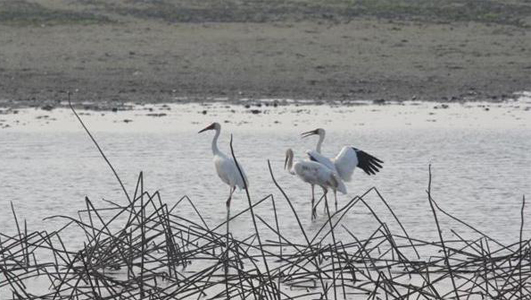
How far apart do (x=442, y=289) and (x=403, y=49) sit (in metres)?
14.0

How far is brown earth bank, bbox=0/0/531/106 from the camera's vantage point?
58.7ft

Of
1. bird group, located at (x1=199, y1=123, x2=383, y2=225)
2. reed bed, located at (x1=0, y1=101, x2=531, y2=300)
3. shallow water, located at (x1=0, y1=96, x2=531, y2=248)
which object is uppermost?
reed bed, located at (x1=0, y1=101, x2=531, y2=300)

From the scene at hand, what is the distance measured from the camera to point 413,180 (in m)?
11.2

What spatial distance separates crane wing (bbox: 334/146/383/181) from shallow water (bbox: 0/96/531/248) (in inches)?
8.0

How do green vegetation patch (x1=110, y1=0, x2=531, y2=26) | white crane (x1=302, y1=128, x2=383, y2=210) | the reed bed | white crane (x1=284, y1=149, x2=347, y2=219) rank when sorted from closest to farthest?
the reed bed, white crane (x1=284, y1=149, x2=347, y2=219), white crane (x1=302, y1=128, x2=383, y2=210), green vegetation patch (x1=110, y1=0, x2=531, y2=26)

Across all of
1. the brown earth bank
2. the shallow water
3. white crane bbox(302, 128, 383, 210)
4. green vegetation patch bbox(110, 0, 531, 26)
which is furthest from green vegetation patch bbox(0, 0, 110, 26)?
white crane bbox(302, 128, 383, 210)

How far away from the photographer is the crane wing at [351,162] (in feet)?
35.1

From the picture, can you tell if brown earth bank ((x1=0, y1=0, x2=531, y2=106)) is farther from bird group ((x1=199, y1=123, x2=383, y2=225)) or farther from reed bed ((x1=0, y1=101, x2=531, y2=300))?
reed bed ((x1=0, y1=101, x2=531, y2=300))

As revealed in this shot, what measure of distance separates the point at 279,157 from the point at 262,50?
790 centimetres

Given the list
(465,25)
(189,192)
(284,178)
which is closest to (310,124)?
(284,178)

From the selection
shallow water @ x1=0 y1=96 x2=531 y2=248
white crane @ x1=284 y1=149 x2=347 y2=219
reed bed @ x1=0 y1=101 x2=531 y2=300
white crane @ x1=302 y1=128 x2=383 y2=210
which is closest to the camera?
reed bed @ x1=0 y1=101 x2=531 y2=300

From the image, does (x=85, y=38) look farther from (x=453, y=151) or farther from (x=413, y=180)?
(x=413, y=180)

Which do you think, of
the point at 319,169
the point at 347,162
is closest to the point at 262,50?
the point at 347,162

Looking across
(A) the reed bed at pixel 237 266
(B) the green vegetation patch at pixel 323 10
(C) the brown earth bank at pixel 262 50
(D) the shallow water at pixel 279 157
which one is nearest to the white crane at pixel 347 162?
(D) the shallow water at pixel 279 157
